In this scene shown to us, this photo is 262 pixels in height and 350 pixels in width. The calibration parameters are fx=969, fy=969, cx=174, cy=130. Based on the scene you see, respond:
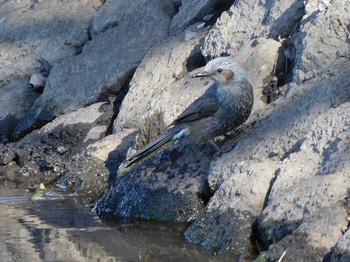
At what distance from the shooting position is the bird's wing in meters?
8.58

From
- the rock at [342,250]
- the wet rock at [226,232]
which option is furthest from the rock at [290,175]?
the rock at [342,250]

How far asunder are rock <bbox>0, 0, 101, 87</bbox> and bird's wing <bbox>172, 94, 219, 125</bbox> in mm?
4023

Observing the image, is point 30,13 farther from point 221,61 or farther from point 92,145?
point 221,61

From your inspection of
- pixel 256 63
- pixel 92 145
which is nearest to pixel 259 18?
pixel 256 63

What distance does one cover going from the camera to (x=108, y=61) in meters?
11.5

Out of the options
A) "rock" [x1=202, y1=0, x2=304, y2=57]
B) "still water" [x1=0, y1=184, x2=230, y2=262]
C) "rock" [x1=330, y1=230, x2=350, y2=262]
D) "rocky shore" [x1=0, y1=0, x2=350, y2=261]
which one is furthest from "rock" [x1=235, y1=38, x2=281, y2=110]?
"rock" [x1=330, y1=230, x2=350, y2=262]

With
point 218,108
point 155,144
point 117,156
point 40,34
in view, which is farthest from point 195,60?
point 40,34

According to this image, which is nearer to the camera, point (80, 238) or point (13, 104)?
point (80, 238)

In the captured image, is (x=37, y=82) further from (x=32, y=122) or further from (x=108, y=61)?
(x=108, y=61)

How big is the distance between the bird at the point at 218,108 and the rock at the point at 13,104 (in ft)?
11.9

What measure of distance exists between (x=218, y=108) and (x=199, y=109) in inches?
8.1

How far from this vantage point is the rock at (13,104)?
39.6ft

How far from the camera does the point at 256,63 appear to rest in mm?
9164

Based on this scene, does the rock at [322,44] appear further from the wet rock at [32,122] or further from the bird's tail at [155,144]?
the wet rock at [32,122]
